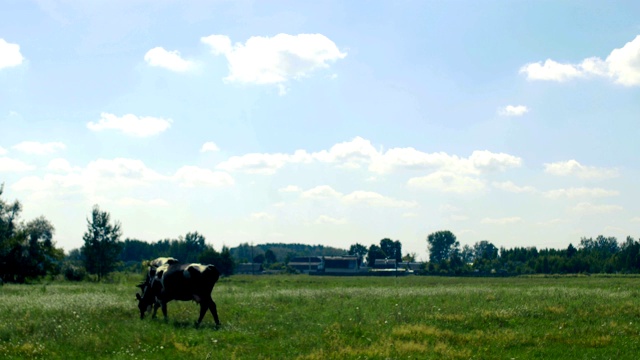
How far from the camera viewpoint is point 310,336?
19844 millimetres

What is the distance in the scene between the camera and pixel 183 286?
80.3 feet

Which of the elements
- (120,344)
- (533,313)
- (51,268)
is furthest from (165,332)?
(51,268)

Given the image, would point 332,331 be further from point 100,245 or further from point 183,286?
point 100,245

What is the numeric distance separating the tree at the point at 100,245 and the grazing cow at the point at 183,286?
51.9m

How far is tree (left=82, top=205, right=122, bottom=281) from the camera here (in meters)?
74.1

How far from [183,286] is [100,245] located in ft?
182

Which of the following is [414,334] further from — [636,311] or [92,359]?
[636,311]

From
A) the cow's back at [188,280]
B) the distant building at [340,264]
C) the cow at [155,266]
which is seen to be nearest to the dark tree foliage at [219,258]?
the distant building at [340,264]

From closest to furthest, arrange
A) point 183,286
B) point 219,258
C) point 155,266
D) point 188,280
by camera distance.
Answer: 1. point 188,280
2. point 183,286
3. point 155,266
4. point 219,258

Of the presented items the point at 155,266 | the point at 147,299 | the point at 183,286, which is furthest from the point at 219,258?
the point at 183,286

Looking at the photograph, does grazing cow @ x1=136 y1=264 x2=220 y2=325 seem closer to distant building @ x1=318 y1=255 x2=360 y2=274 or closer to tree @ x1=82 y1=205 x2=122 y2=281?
tree @ x1=82 y1=205 x2=122 y2=281

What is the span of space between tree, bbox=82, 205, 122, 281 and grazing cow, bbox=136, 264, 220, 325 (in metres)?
51.9

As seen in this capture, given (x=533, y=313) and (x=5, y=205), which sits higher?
(x=5, y=205)

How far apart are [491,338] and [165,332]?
1127 cm
